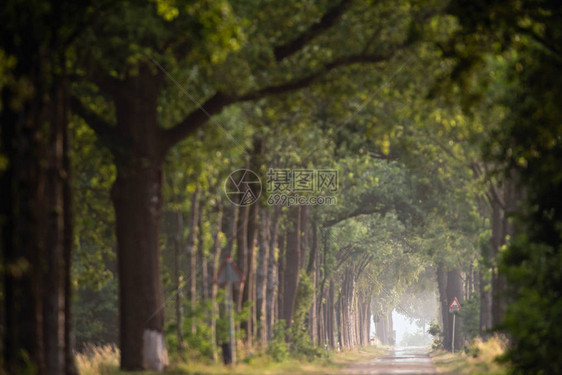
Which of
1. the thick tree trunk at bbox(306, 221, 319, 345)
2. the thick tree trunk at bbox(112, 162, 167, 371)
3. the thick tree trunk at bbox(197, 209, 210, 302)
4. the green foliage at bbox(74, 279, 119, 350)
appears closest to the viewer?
the thick tree trunk at bbox(112, 162, 167, 371)

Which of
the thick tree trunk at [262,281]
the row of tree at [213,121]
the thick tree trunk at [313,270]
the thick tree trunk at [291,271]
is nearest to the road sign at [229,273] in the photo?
the row of tree at [213,121]

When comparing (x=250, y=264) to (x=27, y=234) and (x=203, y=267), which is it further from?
(x=27, y=234)

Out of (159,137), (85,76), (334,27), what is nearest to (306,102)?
(334,27)

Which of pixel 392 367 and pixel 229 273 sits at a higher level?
pixel 229 273

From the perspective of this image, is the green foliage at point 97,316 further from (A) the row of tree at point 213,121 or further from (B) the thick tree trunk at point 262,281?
(B) the thick tree trunk at point 262,281

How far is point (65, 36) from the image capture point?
14.8 m

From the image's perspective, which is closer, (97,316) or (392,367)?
(392,367)

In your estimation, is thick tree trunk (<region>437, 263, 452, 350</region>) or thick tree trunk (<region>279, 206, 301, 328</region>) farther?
thick tree trunk (<region>437, 263, 452, 350</region>)

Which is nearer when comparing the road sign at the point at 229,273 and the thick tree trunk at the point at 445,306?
the road sign at the point at 229,273

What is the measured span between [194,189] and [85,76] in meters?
5.23

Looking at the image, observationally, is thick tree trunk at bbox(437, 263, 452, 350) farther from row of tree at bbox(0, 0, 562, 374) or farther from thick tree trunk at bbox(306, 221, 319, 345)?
row of tree at bbox(0, 0, 562, 374)

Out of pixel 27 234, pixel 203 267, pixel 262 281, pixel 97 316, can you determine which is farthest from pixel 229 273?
pixel 97 316

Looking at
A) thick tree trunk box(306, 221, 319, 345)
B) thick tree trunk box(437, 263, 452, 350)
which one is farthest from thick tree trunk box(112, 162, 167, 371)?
thick tree trunk box(437, 263, 452, 350)

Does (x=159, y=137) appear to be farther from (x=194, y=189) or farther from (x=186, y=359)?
(x=186, y=359)
